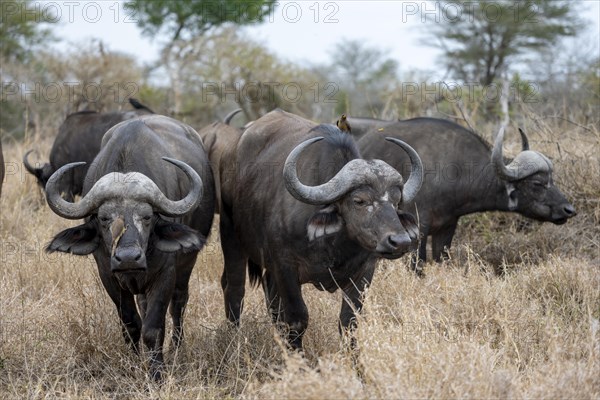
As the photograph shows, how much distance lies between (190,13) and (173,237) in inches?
764

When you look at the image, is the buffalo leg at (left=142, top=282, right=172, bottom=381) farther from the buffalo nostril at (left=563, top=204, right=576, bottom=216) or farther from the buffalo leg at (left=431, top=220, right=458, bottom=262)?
the buffalo nostril at (left=563, top=204, right=576, bottom=216)

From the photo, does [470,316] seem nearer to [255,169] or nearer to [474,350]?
[474,350]

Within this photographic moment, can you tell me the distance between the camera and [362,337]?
4.00 m

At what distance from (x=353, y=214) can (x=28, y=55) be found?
65.5 feet

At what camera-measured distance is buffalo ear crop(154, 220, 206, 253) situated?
4.92m

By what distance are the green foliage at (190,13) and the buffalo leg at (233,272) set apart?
693 inches

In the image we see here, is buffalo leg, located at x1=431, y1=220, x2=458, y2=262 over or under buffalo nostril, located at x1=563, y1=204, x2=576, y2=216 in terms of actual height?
under

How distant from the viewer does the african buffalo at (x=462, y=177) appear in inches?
297

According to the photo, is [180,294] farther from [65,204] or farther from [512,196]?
[512,196]

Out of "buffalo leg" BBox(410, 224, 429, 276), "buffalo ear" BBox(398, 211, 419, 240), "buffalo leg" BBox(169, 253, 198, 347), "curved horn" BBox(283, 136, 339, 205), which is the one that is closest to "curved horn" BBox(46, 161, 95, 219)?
"buffalo leg" BBox(169, 253, 198, 347)

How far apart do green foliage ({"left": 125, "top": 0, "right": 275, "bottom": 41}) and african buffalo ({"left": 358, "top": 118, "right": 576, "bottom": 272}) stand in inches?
639

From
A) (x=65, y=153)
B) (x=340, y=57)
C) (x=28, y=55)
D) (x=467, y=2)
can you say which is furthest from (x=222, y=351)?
(x=340, y=57)

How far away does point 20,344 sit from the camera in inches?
209

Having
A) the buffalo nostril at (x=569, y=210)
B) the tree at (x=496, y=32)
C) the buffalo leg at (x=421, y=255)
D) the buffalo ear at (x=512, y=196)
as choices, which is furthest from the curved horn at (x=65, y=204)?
the tree at (x=496, y=32)
